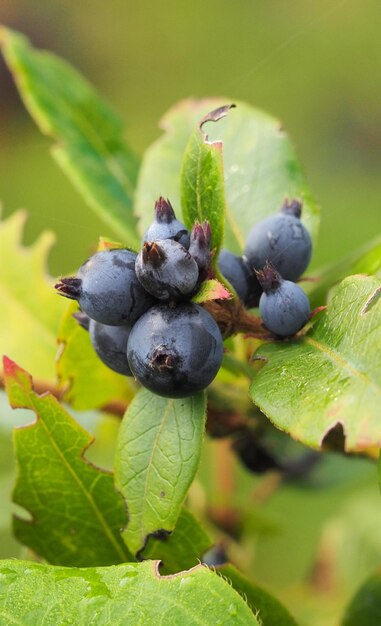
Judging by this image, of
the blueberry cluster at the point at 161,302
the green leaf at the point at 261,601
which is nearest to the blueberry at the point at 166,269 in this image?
the blueberry cluster at the point at 161,302

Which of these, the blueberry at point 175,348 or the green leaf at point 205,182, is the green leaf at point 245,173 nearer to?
the green leaf at point 205,182

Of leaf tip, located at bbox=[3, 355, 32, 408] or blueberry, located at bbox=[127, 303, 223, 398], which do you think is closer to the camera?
blueberry, located at bbox=[127, 303, 223, 398]

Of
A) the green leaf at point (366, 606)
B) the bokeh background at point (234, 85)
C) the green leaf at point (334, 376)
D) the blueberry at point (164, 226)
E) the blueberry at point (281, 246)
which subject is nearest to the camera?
the green leaf at point (334, 376)

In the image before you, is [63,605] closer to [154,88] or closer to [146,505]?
[146,505]

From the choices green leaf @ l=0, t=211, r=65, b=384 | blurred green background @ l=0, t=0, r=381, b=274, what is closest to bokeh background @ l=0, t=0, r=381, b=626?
blurred green background @ l=0, t=0, r=381, b=274

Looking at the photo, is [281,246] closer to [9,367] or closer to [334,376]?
[334,376]

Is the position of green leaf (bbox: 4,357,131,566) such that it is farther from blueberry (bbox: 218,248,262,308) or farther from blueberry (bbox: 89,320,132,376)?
blueberry (bbox: 218,248,262,308)
